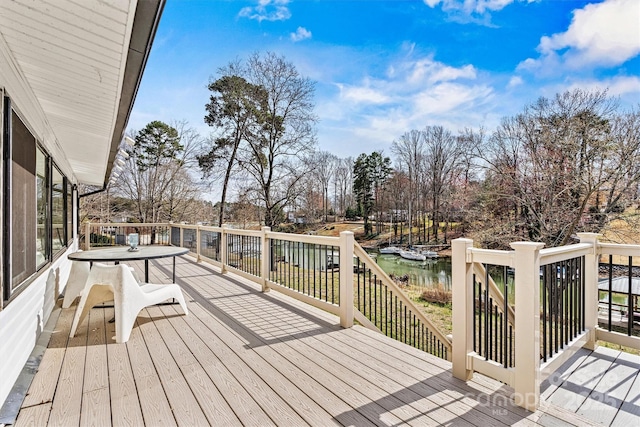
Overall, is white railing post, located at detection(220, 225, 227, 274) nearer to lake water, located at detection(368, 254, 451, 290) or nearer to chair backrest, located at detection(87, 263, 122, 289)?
chair backrest, located at detection(87, 263, 122, 289)

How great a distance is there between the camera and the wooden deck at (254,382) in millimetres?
1845

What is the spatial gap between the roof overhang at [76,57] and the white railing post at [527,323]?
243 centimetres

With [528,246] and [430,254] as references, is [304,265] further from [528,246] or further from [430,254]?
[430,254]

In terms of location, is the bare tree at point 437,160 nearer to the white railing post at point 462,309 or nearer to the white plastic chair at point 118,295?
the white railing post at point 462,309

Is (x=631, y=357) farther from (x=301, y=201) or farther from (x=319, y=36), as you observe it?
(x=301, y=201)

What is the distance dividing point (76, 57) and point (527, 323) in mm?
3381

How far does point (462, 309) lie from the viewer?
2.26 metres

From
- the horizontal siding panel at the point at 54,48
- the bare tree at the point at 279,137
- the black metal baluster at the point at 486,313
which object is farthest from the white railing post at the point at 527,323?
the bare tree at the point at 279,137

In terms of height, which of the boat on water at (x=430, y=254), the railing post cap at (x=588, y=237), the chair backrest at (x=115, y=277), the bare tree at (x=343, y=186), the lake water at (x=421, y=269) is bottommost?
the lake water at (x=421, y=269)

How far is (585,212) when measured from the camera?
31.0 ft

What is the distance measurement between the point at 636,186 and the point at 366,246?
63.0 feet

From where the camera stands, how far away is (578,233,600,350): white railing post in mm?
2820

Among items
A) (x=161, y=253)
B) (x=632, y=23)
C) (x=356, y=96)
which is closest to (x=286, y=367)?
(x=161, y=253)

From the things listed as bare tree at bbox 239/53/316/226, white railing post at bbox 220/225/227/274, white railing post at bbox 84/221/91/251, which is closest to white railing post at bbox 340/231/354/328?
white railing post at bbox 220/225/227/274
